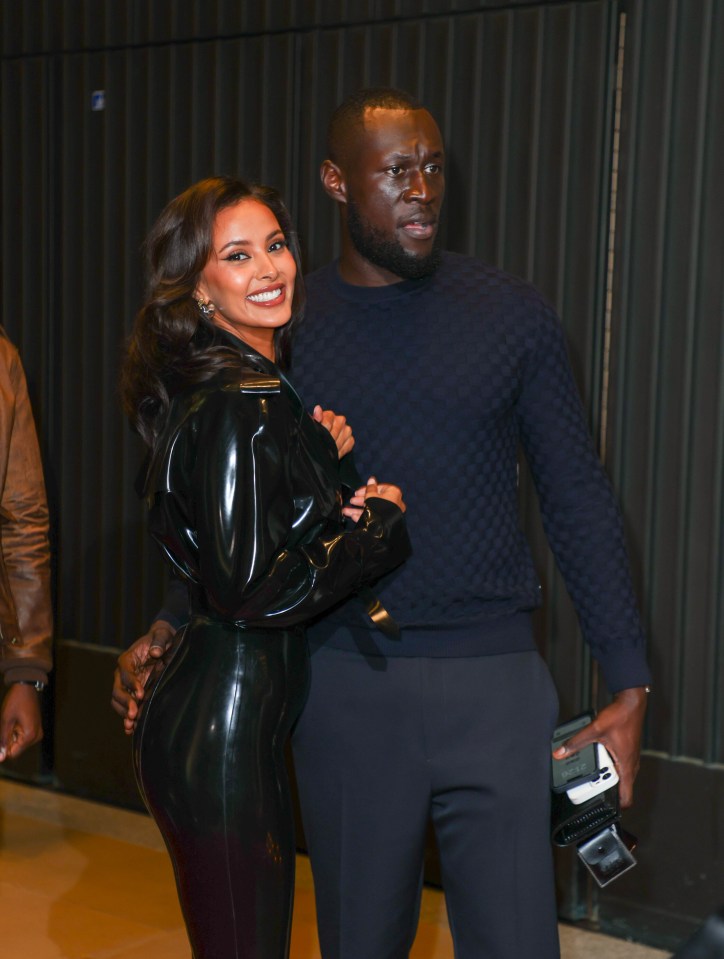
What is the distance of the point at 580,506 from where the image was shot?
227 cm

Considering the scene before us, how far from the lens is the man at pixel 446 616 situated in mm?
2203

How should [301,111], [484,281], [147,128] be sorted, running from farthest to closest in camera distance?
1. [147,128]
2. [301,111]
3. [484,281]

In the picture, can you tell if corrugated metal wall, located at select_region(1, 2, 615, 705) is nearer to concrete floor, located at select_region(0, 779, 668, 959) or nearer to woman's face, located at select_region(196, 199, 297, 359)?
concrete floor, located at select_region(0, 779, 668, 959)

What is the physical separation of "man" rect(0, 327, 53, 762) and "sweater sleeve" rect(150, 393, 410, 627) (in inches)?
33.0

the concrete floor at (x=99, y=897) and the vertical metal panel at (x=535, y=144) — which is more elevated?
the vertical metal panel at (x=535, y=144)

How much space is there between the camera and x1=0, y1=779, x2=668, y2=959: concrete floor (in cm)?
352

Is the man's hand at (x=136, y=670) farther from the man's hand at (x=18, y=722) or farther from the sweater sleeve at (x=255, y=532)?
the man's hand at (x=18, y=722)

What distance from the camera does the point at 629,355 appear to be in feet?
11.4

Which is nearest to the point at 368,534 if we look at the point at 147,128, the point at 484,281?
the point at 484,281

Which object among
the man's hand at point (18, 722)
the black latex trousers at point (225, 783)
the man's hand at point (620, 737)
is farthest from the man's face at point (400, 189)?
the man's hand at point (18, 722)

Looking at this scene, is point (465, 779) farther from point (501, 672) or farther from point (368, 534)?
point (368, 534)

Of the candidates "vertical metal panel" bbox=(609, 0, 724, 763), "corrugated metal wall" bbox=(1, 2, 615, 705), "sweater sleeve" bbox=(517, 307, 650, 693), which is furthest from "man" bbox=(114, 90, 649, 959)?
"corrugated metal wall" bbox=(1, 2, 615, 705)

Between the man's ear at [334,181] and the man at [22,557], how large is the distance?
877 mm

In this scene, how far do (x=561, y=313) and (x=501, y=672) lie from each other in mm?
1558
